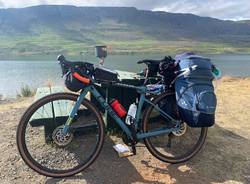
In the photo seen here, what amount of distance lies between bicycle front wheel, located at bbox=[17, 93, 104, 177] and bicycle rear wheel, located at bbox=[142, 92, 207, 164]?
652 mm

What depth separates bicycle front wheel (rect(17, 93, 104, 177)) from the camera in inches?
125

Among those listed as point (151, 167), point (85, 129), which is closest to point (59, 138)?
point (85, 129)

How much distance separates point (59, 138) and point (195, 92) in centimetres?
156

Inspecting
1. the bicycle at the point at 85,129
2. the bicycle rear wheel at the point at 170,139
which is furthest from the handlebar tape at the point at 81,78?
the bicycle rear wheel at the point at 170,139

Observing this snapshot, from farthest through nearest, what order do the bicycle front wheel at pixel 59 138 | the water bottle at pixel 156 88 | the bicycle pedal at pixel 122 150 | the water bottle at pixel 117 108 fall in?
the bicycle pedal at pixel 122 150 → the water bottle at pixel 156 88 → the water bottle at pixel 117 108 → the bicycle front wheel at pixel 59 138

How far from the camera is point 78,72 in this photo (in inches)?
128

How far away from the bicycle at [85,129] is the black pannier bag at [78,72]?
4cm

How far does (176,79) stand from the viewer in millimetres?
3570

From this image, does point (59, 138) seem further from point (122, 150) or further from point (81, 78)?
point (122, 150)

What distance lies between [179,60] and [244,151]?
1758mm

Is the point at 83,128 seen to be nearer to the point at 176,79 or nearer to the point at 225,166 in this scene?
the point at 176,79

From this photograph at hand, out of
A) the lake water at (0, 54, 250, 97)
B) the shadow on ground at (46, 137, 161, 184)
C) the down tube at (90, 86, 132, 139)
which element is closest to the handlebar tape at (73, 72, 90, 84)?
the down tube at (90, 86, 132, 139)

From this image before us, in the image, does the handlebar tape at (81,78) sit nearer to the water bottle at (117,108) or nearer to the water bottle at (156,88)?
the water bottle at (117,108)

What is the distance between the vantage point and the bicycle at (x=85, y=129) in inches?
129
